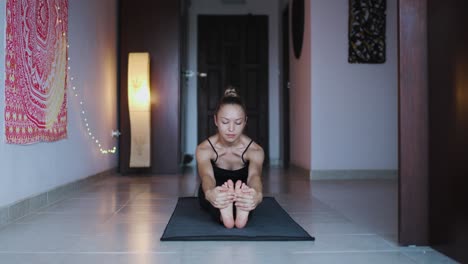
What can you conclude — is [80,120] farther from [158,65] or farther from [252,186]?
[252,186]

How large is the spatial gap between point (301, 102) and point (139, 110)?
1.68 m

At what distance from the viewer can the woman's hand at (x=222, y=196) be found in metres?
1.99

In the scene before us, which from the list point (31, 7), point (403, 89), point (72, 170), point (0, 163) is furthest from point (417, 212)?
point (72, 170)

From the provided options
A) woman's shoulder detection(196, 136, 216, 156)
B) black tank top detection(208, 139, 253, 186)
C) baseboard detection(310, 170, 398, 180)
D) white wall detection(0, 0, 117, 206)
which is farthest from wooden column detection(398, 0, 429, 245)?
baseboard detection(310, 170, 398, 180)

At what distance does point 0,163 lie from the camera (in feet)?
7.34

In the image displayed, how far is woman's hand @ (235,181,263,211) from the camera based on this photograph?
1.99 metres

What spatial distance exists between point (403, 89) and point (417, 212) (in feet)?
1.52

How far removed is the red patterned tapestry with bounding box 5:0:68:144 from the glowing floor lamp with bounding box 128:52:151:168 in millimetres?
1560

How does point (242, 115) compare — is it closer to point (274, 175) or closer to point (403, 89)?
point (403, 89)

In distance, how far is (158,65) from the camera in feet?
Result: 16.8

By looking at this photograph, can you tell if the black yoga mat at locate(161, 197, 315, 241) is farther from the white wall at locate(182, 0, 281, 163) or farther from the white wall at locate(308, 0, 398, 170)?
the white wall at locate(182, 0, 281, 163)

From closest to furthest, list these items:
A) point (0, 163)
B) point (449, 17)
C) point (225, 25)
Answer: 1. point (449, 17)
2. point (0, 163)
3. point (225, 25)

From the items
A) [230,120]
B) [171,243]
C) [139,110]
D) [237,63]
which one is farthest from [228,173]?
[237,63]

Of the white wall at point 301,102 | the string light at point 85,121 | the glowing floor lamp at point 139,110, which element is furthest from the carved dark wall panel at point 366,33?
the string light at point 85,121
